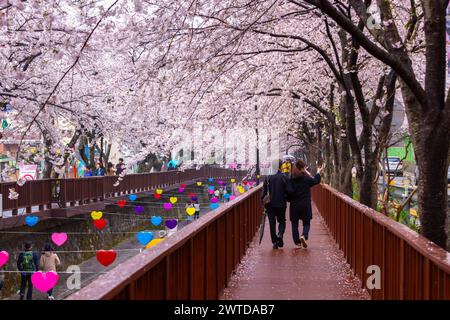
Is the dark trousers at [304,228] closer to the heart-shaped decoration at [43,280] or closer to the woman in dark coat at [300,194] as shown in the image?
the woman in dark coat at [300,194]

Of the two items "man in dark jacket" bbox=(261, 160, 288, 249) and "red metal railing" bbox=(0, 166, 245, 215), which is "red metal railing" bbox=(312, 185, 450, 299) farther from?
"red metal railing" bbox=(0, 166, 245, 215)

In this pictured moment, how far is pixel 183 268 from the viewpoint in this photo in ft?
17.1

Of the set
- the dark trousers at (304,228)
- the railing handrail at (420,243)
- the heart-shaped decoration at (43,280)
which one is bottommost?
the heart-shaped decoration at (43,280)

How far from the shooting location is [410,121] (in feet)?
25.5

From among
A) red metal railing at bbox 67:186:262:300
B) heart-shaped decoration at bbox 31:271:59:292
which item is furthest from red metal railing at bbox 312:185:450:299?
heart-shaped decoration at bbox 31:271:59:292

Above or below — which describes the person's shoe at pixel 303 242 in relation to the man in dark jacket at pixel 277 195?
below

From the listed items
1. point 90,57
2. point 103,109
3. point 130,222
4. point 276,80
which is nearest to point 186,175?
point 130,222

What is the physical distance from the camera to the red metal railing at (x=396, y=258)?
13.7ft

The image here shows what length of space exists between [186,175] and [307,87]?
40.9 metres

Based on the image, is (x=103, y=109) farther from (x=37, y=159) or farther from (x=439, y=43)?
(x=439, y=43)

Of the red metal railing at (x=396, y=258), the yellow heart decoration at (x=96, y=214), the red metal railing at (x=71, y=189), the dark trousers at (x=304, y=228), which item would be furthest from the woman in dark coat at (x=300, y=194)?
the red metal railing at (x=71, y=189)

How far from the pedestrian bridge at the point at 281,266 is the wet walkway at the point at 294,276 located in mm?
13
